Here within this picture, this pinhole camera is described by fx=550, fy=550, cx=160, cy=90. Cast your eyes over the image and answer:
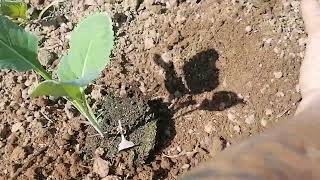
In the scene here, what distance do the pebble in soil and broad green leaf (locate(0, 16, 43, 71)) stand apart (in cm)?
26

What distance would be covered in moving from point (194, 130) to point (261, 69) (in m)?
0.24

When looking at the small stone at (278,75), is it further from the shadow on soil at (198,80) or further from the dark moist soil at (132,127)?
the dark moist soil at (132,127)

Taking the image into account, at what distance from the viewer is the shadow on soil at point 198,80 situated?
4.80 ft

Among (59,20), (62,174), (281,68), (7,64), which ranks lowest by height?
(62,174)

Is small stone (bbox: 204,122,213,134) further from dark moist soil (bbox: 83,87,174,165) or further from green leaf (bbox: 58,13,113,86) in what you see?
green leaf (bbox: 58,13,113,86)

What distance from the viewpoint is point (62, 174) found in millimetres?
1420

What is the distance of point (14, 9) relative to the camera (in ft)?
5.18

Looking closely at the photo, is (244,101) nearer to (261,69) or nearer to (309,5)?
(261,69)

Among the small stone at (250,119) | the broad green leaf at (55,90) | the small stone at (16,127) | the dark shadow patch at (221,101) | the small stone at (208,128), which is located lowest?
the small stone at (208,128)

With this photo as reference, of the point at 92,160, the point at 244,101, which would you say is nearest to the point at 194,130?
the point at 244,101

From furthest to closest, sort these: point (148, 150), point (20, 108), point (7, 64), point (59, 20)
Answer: point (59, 20) → point (20, 108) → point (148, 150) → point (7, 64)

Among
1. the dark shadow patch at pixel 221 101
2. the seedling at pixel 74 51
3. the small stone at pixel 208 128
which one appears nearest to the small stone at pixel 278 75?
the dark shadow patch at pixel 221 101

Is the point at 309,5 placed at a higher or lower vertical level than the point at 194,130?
higher

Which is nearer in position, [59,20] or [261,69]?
[261,69]
